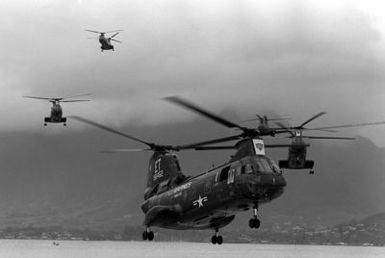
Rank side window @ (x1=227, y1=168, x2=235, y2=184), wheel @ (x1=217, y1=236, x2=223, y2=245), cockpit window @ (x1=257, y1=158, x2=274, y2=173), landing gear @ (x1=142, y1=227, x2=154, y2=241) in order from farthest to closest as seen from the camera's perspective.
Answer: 1. landing gear @ (x1=142, y1=227, x2=154, y2=241)
2. wheel @ (x1=217, y1=236, x2=223, y2=245)
3. side window @ (x1=227, y1=168, x2=235, y2=184)
4. cockpit window @ (x1=257, y1=158, x2=274, y2=173)

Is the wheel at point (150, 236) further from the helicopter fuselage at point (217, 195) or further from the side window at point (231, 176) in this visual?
the side window at point (231, 176)

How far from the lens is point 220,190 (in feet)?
199

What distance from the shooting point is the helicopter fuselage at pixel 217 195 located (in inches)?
2247

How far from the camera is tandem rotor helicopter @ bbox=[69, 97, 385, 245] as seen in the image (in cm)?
5712

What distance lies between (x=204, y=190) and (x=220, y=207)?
8.64 ft

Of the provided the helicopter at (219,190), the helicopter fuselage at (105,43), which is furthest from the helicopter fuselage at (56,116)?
the helicopter at (219,190)

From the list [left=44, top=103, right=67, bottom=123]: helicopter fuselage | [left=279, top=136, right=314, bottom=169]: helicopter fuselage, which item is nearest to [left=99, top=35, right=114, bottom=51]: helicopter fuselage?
[left=44, top=103, right=67, bottom=123]: helicopter fuselage

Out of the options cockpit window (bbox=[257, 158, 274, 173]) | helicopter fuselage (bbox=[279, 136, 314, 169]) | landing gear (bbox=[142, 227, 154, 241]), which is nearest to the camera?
cockpit window (bbox=[257, 158, 274, 173])

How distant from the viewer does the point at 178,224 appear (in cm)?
6656

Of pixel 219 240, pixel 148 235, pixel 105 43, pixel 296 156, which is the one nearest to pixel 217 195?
pixel 219 240

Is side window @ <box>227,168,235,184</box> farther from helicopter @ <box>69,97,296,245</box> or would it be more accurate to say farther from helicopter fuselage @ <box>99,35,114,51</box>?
helicopter fuselage @ <box>99,35,114,51</box>

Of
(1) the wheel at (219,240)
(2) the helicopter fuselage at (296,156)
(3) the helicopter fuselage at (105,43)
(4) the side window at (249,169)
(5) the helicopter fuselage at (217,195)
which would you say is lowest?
(1) the wheel at (219,240)

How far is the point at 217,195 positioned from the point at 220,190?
0.62 metres

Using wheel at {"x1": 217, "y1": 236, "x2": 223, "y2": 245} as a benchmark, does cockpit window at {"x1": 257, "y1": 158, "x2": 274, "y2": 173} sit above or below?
above
